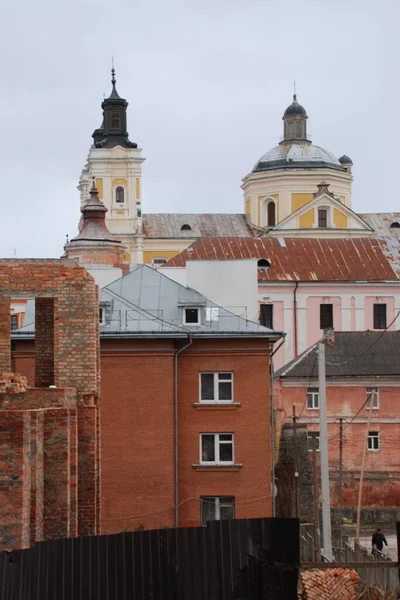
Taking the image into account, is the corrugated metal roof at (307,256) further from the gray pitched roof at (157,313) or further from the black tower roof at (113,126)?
the gray pitched roof at (157,313)

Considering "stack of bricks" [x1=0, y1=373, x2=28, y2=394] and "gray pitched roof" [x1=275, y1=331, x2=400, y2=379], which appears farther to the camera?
"gray pitched roof" [x1=275, y1=331, x2=400, y2=379]

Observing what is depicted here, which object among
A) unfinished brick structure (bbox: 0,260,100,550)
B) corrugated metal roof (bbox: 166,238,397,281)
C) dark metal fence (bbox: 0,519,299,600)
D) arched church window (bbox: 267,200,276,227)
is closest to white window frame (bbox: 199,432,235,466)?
unfinished brick structure (bbox: 0,260,100,550)

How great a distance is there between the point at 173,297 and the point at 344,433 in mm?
13071

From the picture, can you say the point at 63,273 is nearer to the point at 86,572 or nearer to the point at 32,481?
the point at 32,481

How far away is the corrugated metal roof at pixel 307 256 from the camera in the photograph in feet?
224

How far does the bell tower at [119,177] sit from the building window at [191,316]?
5128 cm

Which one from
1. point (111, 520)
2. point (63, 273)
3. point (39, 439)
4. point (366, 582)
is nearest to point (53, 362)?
point (63, 273)

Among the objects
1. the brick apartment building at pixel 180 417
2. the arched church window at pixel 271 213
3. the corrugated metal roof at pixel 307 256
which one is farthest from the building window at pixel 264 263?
the brick apartment building at pixel 180 417

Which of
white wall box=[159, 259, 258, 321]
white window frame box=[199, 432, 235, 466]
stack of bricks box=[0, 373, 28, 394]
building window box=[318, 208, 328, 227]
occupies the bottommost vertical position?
white window frame box=[199, 432, 235, 466]

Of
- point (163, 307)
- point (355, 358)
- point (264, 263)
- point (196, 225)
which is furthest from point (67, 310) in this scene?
point (196, 225)

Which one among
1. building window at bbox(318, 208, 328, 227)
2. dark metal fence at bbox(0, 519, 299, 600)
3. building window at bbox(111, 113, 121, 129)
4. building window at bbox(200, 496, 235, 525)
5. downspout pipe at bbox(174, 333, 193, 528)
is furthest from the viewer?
building window at bbox(111, 113, 121, 129)

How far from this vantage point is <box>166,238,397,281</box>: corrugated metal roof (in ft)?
224

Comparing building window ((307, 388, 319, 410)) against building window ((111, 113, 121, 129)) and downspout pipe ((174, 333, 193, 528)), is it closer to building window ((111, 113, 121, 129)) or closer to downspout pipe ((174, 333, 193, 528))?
downspout pipe ((174, 333, 193, 528))

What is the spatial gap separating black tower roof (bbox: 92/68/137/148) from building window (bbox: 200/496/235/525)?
59.2m
